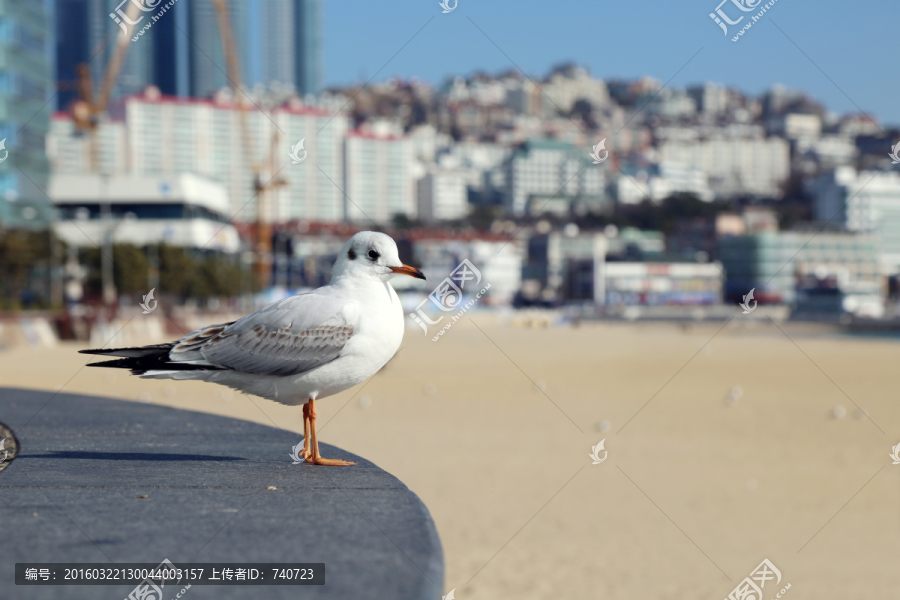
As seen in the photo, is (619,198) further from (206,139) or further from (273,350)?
(273,350)

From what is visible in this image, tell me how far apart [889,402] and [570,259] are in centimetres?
11366

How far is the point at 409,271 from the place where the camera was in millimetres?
3109

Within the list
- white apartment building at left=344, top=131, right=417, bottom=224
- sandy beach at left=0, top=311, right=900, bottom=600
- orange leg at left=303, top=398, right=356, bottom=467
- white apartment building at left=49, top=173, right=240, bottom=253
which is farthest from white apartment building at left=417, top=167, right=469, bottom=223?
orange leg at left=303, top=398, right=356, bottom=467

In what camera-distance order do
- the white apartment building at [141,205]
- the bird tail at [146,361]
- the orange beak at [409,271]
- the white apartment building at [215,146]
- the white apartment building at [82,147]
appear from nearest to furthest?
the orange beak at [409,271], the bird tail at [146,361], the white apartment building at [141,205], the white apartment building at [82,147], the white apartment building at [215,146]

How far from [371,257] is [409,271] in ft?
0.74

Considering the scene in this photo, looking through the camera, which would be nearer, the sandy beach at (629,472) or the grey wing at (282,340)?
the grey wing at (282,340)

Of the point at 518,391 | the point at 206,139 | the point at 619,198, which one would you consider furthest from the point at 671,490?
the point at 619,198

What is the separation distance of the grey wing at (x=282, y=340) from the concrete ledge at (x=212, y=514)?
0.33m

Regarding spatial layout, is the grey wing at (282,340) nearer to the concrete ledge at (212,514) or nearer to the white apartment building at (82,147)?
the concrete ledge at (212,514)

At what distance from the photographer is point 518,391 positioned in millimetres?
21984

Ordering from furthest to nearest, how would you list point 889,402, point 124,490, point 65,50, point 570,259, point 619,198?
point 619,198
point 65,50
point 570,259
point 889,402
point 124,490

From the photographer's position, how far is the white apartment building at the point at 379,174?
17638 centimetres

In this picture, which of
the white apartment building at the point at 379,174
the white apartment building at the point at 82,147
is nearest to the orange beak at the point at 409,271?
the white apartment building at the point at 82,147

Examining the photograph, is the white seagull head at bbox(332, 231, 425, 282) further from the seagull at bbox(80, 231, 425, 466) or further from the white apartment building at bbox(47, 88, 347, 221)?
the white apartment building at bbox(47, 88, 347, 221)
